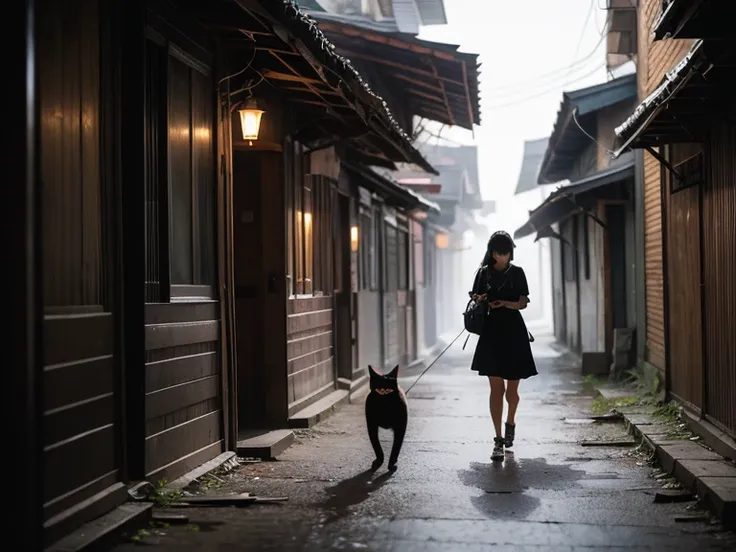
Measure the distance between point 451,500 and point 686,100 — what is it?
4.37 meters

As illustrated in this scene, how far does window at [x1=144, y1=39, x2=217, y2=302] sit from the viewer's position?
7.90m

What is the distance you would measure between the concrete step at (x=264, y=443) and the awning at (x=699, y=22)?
17.8 feet

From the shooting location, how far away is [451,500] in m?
7.92

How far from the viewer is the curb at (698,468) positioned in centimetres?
701

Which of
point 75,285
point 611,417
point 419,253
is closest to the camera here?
point 75,285

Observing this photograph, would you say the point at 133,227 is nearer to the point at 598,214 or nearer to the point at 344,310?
the point at 344,310

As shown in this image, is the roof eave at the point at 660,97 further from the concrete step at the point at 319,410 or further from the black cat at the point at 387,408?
the concrete step at the point at 319,410

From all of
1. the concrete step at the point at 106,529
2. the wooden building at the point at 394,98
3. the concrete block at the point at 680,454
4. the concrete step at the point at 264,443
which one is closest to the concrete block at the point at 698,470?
the concrete block at the point at 680,454

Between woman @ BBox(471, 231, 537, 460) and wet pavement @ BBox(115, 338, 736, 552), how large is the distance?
0.85m

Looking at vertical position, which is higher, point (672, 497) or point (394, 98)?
point (394, 98)

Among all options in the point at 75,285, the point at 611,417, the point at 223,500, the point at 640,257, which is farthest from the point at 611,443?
the point at 75,285

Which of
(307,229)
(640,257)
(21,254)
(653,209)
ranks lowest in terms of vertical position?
(21,254)

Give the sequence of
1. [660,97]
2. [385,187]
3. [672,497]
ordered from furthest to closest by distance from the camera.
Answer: [385,187], [660,97], [672,497]

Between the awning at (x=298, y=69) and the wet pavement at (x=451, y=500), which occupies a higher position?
the awning at (x=298, y=69)
